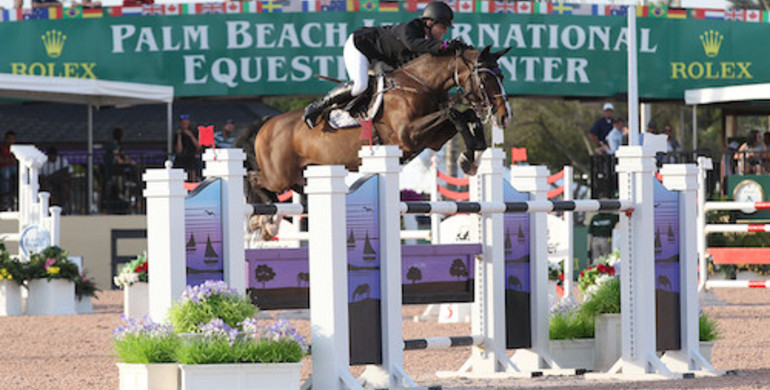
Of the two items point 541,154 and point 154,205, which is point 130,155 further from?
point 541,154

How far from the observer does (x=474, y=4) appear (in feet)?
73.8

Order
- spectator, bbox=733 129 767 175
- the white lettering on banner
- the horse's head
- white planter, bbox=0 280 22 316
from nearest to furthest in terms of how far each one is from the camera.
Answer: the horse's head < white planter, bbox=0 280 22 316 < spectator, bbox=733 129 767 175 < the white lettering on banner

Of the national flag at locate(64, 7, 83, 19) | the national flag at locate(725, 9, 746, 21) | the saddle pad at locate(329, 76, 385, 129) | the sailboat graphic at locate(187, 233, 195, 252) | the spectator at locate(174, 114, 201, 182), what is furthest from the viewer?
the national flag at locate(725, 9, 746, 21)

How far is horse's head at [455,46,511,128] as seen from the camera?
11.4m

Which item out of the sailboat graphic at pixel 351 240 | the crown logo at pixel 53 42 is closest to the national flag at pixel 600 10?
the crown logo at pixel 53 42

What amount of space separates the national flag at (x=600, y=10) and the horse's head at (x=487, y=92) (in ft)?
38.4

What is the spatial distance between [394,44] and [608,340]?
160 inches

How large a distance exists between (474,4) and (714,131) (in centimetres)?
2381

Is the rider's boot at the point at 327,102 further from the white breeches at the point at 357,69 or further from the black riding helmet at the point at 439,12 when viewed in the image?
the black riding helmet at the point at 439,12

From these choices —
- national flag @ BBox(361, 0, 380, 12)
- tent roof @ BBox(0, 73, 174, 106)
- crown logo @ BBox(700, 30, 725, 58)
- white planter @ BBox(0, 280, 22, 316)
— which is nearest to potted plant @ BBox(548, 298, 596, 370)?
white planter @ BBox(0, 280, 22, 316)

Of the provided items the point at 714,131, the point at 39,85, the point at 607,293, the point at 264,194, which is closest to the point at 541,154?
the point at 714,131

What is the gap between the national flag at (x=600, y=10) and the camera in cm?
2291

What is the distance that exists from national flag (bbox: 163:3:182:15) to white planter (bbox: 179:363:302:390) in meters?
16.5

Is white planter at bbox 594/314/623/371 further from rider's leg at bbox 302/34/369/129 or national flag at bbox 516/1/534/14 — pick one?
national flag at bbox 516/1/534/14
